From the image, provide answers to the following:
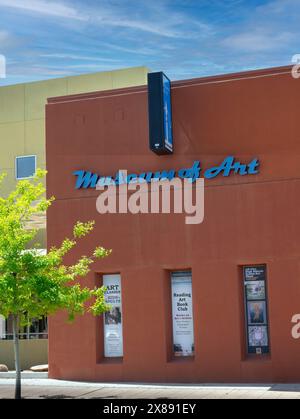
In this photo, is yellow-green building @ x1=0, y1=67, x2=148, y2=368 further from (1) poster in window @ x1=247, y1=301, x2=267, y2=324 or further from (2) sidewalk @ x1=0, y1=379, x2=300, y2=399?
(1) poster in window @ x1=247, y1=301, x2=267, y2=324

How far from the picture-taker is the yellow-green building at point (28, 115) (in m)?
28.4

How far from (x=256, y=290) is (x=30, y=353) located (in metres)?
8.97

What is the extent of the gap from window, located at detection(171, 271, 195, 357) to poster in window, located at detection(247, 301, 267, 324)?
1.60 metres

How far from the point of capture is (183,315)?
1977 cm

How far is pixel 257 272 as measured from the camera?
62.9 ft

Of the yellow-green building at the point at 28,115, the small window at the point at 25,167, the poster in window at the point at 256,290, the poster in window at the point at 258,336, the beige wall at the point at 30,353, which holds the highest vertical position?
the yellow-green building at the point at 28,115

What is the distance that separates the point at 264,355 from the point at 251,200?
3.99 meters

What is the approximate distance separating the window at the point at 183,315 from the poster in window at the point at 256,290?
63.0 inches

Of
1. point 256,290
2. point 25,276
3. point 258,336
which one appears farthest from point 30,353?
point 25,276

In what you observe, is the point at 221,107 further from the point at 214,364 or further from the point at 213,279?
the point at 214,364

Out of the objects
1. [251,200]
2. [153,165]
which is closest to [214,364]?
[251,200]

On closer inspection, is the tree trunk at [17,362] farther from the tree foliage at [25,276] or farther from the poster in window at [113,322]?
the poster in window at [113,322]

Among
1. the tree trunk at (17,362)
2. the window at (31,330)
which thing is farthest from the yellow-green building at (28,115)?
the tree trunk at (17,362)

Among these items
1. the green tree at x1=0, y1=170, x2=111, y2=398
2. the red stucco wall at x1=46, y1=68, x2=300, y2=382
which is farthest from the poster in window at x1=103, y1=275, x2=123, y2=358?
the green tree at x1=0, y1=170, x2=111, y2=398
